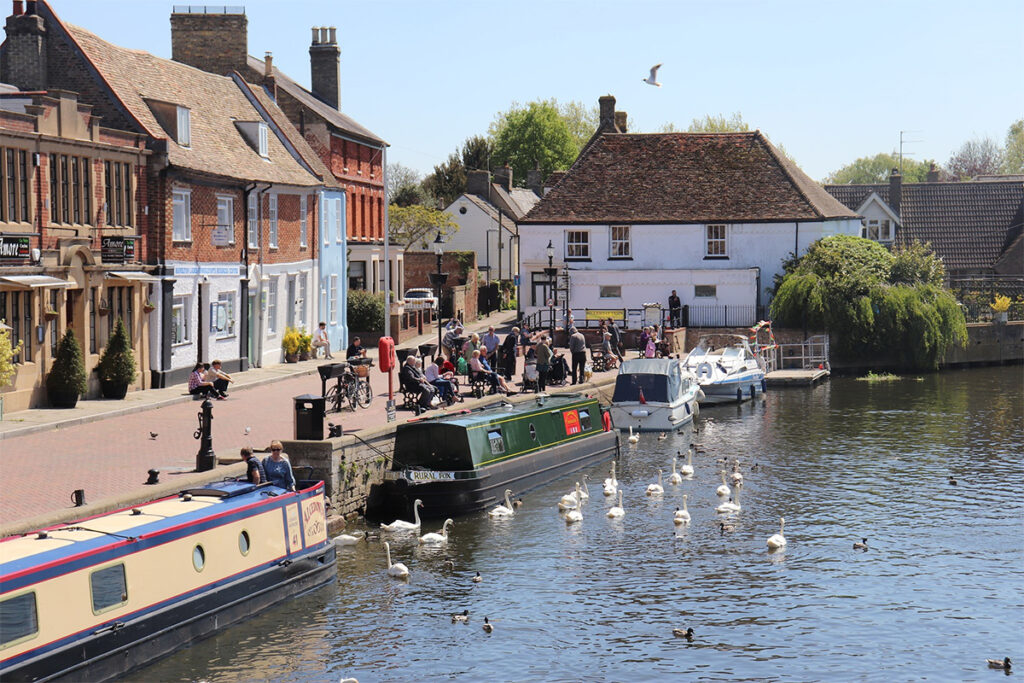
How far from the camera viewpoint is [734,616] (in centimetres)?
1942

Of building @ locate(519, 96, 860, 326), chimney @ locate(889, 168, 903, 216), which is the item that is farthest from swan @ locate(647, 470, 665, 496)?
chimney @ locate(889, 168, 903, 216)

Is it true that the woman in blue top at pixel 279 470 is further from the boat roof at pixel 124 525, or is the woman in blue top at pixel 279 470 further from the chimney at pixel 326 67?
the chimney at pixel 326 67

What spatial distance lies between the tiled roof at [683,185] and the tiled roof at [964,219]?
13.0 m

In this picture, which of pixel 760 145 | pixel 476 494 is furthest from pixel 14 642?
Answer: pixel 760 145

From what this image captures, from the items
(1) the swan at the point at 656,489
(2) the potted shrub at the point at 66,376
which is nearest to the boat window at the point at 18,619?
(1) the swan at the point at 656,489

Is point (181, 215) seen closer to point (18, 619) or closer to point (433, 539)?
point (433, 539)

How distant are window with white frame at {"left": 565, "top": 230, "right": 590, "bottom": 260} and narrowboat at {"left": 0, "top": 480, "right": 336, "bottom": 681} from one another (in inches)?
1550

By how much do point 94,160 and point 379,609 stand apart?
18.4 m

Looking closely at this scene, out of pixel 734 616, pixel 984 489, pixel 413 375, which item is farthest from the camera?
pixel 413 375

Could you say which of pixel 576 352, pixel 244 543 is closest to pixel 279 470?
pixel 244 543

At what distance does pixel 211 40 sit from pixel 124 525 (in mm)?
37982

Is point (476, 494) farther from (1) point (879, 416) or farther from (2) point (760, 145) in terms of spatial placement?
(2) point (760, 145)

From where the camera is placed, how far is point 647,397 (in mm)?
37531

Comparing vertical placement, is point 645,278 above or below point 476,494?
above
